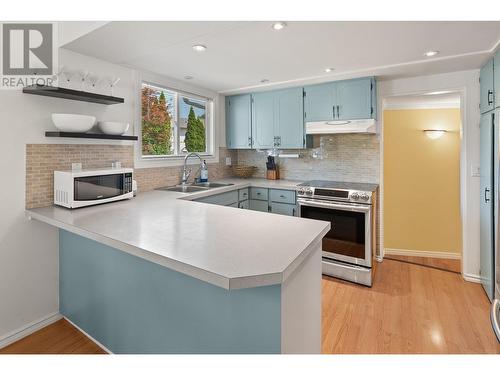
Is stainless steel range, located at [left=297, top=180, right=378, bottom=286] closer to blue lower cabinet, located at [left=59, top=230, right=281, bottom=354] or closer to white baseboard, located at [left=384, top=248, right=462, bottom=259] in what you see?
white baseboard, located at [left=384, top=248, right=462, bottom=259]

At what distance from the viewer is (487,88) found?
2594 millimetres

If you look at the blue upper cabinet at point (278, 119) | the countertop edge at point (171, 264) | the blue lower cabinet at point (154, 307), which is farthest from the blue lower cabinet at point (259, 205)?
the countertop edge at point (171, 264)

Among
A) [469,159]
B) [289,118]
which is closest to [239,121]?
[289,118]

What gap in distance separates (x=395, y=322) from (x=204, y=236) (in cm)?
180

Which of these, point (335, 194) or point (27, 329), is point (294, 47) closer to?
point (335, 194)

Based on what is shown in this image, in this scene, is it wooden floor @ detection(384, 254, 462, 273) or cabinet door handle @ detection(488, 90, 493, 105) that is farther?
wooden floor @ detection(384, 254, 462, 273)

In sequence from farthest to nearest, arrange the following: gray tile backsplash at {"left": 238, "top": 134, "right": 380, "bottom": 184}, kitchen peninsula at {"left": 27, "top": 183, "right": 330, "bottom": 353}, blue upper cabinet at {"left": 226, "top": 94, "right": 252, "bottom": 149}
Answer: blue upper cabinet at {"left": 226, "top": 94, "right": 252, "bottom": 149}, gray tile backsplash at {"left": 238, "top": 134, "right": 380, "bottom": 184}, kitchen peninsula at {"left": 27, "top": 183, "right": 330, "bottom": 353}

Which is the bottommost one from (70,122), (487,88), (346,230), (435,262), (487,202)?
(435,262)

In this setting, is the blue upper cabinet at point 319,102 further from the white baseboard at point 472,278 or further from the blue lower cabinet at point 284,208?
the white baseboard at point 472,278

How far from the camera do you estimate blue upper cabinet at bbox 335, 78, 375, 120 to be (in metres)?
3.14

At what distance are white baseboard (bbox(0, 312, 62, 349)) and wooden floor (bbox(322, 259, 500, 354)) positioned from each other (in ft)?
6.89

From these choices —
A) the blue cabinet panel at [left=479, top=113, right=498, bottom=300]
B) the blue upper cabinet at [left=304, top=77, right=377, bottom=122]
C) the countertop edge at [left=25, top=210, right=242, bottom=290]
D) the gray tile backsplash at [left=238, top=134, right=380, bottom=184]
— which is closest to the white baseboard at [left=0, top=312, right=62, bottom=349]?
the countertop edge at [left=25, top=210, right=242, bottom=290]

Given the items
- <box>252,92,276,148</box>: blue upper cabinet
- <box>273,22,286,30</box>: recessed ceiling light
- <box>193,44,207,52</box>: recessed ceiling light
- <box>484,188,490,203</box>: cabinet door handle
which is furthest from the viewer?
<box>252,92,276,148</box>: blue upper cabinet
